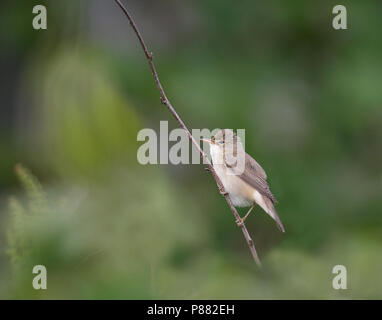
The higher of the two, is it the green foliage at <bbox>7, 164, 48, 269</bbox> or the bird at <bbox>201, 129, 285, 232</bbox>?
the bird at <bbox>201, 129, 285, 232</bbox>

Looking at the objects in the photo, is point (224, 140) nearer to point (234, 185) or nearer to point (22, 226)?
point (234, 185)

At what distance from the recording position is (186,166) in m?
5.99

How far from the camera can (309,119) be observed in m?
6.09

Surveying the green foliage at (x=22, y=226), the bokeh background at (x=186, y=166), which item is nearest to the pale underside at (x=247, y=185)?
the bokeh background at (x=186, y=166)

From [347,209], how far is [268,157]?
0.79m

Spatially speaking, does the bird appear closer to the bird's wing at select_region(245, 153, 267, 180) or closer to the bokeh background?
the bird's wing at select_region(245, 153, 267, 180)

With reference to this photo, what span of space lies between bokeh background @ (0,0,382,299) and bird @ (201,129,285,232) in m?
0.32

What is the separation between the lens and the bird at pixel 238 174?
12.4 feet

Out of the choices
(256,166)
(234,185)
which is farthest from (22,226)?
(256,166)

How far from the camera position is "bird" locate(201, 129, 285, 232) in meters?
3.78

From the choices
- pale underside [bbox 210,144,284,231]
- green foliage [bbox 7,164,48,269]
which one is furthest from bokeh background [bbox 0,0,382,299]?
pale underside [bbox 210,144,284,231]

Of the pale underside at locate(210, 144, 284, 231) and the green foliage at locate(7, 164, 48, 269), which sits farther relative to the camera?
the pale underside at locate(210, 144, 284, 231)

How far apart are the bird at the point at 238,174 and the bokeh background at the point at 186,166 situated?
1.06 ft
